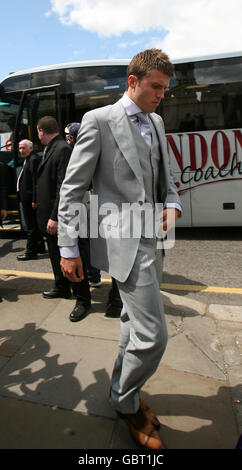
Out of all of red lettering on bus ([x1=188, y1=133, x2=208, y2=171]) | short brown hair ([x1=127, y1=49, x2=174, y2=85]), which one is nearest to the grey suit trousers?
short brown hair ([x1=127, y1=49, x2=174, y2=85])

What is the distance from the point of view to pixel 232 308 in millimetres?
3559

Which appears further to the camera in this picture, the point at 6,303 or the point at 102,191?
the point at 6,303

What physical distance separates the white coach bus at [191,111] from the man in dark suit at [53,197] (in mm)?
3115

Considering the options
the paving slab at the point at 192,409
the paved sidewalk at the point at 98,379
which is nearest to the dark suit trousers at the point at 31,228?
the paved sidewalk at the point at 98,379

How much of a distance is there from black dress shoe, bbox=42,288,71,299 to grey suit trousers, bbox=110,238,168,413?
2023 millimetres

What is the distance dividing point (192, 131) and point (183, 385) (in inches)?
198

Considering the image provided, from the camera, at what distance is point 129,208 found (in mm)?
1799

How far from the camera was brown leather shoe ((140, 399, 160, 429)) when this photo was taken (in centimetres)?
198

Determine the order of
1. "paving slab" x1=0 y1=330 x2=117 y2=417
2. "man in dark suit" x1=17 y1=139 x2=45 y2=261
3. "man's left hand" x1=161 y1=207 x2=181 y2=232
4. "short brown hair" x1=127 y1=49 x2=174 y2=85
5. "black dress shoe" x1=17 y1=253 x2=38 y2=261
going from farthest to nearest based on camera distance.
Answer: "black dress shoe" x1=17 y1=253 x2=38 y2=261
"man in dark suit" x1=17 y1=139 x2=45 y2=261
"paving slab" x1=0 y1=330 x2=117 y2=417
"man's left hand" x1=161 y1=207 x2=181 y2=232
"short brown hair" x1=127 y1=49 x2=174 y2=85

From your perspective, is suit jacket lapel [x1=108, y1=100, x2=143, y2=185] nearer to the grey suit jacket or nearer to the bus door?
the grey suit jacket

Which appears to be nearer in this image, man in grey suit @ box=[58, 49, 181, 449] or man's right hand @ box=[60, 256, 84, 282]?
man in grey suit @ box=[58, 49, 181, 449]
